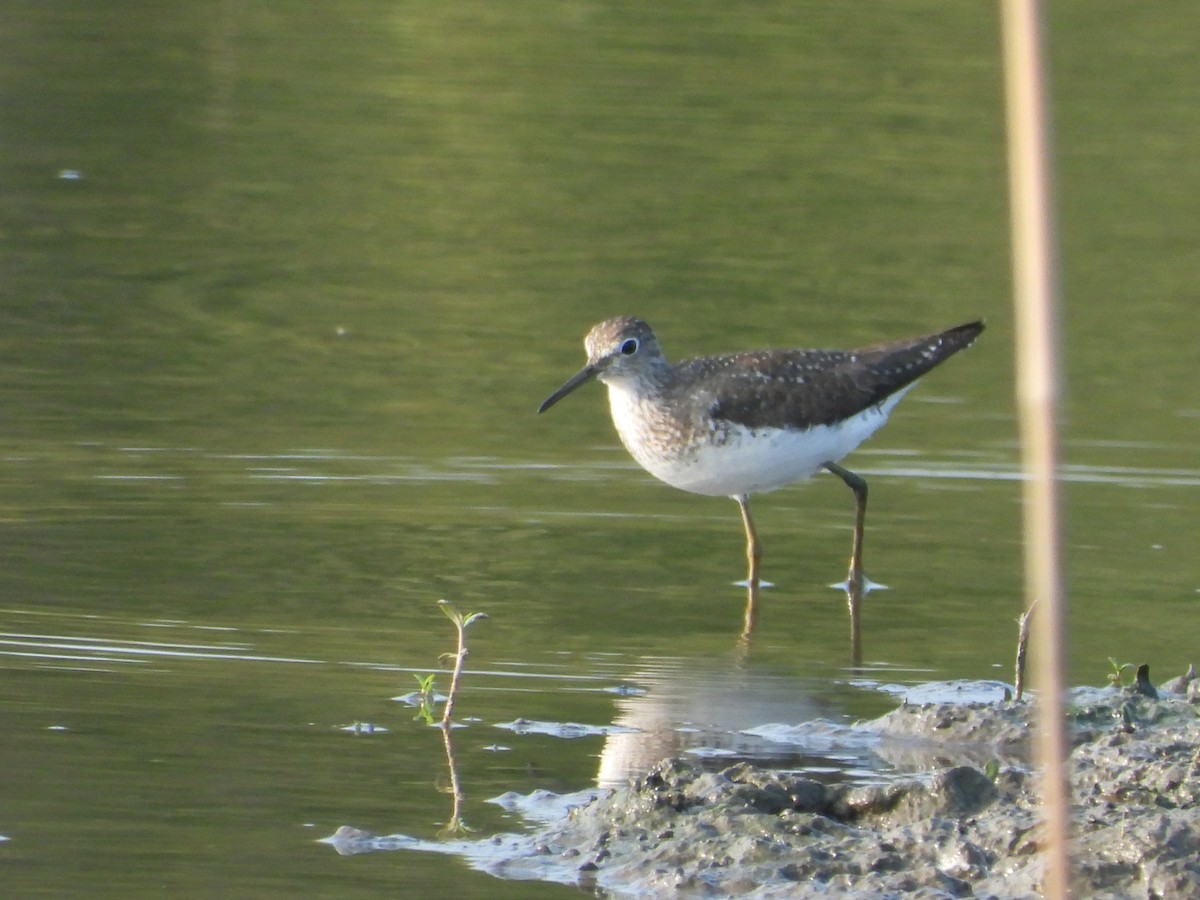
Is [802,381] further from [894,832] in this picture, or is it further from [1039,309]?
[1039,309]

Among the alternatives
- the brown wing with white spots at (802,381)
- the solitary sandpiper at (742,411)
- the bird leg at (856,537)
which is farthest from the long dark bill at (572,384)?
the bird leg at (856,537)

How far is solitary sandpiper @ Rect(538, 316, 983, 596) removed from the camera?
792 centimetres

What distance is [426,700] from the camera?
595cm

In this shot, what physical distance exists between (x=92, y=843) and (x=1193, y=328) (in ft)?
27.4

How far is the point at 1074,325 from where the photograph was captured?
11680 millimetres

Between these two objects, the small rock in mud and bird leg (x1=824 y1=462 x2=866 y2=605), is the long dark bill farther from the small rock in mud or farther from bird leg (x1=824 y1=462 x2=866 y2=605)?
the small rock in mud

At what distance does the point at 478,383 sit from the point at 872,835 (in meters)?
5.62

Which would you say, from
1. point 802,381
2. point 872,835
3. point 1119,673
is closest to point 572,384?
point 802,381

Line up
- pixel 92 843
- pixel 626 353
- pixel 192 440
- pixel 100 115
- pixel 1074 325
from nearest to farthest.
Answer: pixel 92 843 < pixel 626 353 < pixel 192 440 < pixel 1074 325 < pixel 100 115

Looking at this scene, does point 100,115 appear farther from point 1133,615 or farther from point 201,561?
point 1133,615

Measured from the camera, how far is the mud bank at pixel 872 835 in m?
4.47

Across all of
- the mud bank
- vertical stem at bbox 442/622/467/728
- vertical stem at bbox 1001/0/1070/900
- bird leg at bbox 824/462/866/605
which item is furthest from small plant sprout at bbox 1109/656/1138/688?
vertical stem at bbox 1001/0/1070/900

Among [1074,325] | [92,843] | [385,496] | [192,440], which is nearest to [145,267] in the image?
[192,440]

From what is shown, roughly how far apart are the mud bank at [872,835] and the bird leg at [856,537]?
2399mm
